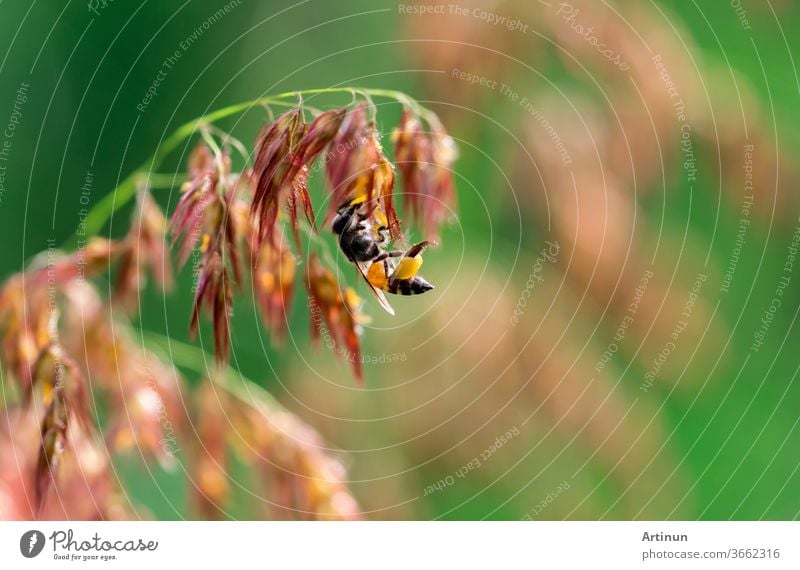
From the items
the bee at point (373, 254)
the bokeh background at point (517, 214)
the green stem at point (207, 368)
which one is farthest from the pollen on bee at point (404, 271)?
the bokeh background at point (517, 214)

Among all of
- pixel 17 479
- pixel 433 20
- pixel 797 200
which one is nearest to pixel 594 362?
pixel 797 200

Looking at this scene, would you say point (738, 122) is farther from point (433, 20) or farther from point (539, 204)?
point (433, 20)
